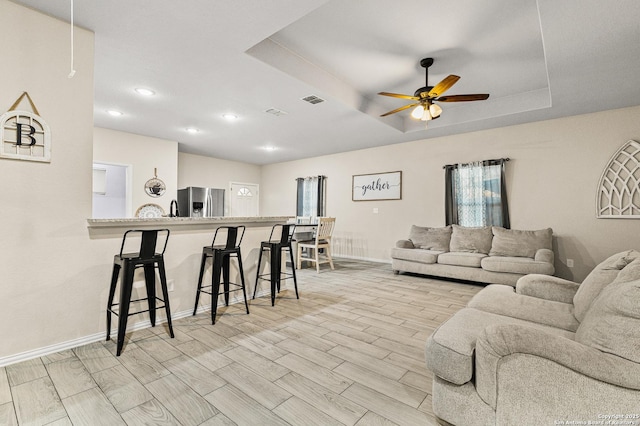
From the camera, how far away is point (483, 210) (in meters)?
5.21

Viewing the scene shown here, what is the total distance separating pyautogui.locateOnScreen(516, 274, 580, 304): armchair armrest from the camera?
2244 millimetres

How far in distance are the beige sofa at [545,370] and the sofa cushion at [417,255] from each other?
3374mm

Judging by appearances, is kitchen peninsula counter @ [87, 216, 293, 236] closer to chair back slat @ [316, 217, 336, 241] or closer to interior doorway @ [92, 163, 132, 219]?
chair back slat @ [316, 217, 336, 241]

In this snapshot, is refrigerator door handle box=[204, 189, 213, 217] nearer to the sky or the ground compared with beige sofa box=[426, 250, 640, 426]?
nearer to the sky

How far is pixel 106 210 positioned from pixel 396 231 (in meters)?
6.70

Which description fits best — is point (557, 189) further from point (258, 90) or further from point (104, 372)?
point (104, 372)

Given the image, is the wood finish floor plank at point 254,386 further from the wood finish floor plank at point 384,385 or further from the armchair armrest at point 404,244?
the armchair armrest at point 404,244

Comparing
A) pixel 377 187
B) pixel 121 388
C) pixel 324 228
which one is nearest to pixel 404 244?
pixel 324 228

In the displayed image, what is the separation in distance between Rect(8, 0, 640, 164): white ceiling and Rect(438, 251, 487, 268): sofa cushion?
2240 mm

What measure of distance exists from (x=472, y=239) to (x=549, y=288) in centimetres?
273

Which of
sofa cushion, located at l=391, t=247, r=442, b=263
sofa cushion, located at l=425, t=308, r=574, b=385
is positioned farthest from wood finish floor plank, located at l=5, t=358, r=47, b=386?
sofa cushion, located at l=391, t=247, r=442, b=263

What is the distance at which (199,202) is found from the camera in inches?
265

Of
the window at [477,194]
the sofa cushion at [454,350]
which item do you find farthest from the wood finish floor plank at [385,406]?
the window at [477,194]

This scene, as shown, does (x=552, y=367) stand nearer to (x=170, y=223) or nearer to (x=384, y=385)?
(x=384, y=385)
